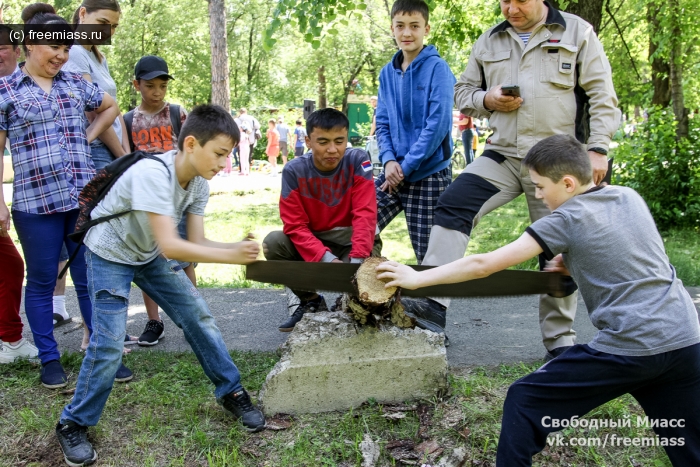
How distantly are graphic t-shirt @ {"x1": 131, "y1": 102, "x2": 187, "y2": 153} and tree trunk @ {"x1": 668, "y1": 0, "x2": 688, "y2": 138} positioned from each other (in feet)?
27.4

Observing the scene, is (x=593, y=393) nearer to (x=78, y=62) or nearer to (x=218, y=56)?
(x=78, y=62)

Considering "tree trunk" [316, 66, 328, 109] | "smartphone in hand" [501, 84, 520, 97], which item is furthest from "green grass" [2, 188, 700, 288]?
"tree trunk" [316, 66, 328, 109]

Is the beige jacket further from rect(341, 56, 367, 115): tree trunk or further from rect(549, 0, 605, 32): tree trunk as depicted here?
rect(341, 56, 367, 115): tree trunk

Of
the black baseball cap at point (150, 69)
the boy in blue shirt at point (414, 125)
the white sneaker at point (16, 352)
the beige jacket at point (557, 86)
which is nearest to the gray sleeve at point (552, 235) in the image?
the beige jacket at point (557, 86)

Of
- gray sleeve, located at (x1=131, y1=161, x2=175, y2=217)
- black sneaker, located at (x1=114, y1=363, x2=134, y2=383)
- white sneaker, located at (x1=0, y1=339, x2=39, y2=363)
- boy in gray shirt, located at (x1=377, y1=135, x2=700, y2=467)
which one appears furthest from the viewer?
white sneaker, located at (x1=0, y1=339, x2=39, y2=363)

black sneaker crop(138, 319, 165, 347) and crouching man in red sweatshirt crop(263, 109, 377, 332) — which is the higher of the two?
crouching man in red sweatshirt crop(263, 109, 377, 332)

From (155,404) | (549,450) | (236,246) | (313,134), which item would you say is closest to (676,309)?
(549,450)

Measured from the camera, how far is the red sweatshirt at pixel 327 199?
4621 millimetres

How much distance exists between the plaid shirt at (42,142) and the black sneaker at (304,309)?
1.94m

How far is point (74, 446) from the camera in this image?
3305mm

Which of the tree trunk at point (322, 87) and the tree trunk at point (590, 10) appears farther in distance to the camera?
the tree trunk at point (322, 87)

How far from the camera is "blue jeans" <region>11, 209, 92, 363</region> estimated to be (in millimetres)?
3963

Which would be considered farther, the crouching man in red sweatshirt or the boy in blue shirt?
the boy in blue shirt

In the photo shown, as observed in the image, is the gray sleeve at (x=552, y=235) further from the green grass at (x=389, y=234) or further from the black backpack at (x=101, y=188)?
the green grass at (x=389, y=234)
